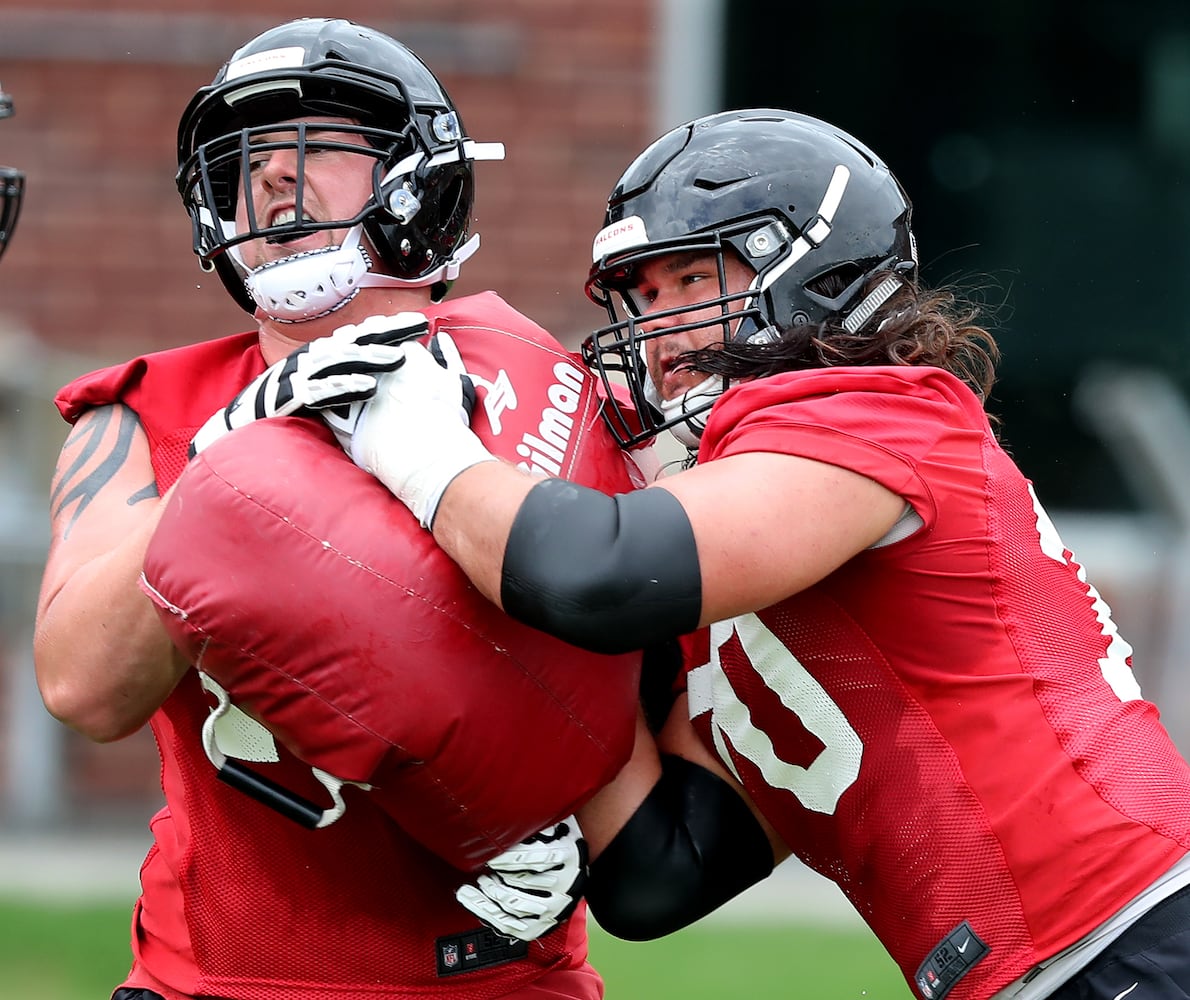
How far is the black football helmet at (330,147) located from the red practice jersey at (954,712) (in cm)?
71

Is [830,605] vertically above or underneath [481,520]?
underneath

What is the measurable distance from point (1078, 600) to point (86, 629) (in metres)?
1.55

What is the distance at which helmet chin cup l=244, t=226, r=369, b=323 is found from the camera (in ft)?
9.39

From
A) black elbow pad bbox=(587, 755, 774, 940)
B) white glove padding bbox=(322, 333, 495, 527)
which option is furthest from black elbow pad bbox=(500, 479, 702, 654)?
black elbow pad bbox=(587, 755, 774, 940)

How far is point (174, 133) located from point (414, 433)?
5848mm

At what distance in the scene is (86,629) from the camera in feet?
8.76

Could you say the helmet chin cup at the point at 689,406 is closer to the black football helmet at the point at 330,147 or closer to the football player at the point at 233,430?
the football player at the point at 233,430

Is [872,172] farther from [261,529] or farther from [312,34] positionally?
[261,529]

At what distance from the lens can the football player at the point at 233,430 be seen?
8.82 ft

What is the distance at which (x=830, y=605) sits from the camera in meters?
2.65

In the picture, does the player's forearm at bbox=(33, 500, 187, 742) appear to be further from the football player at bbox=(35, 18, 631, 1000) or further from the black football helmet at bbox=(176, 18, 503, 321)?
the black football helmet at bbox=(176, 18, 503, 321)

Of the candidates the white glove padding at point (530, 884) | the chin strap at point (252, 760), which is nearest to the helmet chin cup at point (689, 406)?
the white glove padding at point (530, 884)

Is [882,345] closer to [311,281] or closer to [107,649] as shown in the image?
[311,281]

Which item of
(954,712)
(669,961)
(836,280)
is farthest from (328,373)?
(669,961)
